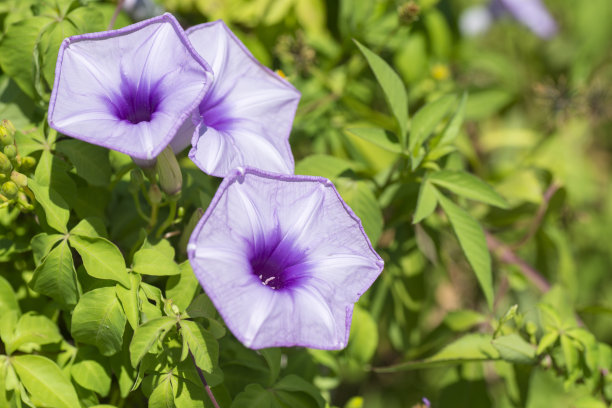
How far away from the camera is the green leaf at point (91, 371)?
142 cm

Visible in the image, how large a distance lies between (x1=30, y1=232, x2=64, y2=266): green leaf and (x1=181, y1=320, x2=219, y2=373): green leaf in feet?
1.21

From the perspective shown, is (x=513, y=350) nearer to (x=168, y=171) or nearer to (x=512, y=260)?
(x=512, y=260)

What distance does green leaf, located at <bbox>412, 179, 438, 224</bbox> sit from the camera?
1580 mm

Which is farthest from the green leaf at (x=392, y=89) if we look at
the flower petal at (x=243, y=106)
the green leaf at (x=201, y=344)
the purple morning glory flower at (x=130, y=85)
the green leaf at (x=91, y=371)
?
the green leaf at (x=91, y=371)

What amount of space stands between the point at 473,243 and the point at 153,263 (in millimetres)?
893

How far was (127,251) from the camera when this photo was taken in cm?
165

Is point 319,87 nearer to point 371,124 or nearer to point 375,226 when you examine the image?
point 371,124

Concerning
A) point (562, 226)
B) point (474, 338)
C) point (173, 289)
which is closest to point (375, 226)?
point (474, 338)

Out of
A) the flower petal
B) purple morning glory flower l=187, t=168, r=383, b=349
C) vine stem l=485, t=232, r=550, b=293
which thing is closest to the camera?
purple morning glory flower l=187, t=168, r=383, b=349

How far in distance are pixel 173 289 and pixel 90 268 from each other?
0.20 meters

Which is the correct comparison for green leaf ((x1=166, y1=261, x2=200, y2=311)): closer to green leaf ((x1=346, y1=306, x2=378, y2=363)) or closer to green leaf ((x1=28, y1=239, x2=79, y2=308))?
green leaf ((x1=28, y1=239, x2=79, y2=308))

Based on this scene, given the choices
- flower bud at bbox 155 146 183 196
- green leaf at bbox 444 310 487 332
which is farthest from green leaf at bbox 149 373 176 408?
green leaf at bbox 444 310 487 332

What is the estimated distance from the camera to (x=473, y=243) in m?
1.66

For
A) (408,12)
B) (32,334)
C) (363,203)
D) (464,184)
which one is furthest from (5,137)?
(408,12)
